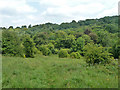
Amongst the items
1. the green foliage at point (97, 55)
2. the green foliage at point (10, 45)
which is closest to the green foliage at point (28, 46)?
the green foliage at point (10, 45)

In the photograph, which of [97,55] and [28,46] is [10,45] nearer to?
[28,46]

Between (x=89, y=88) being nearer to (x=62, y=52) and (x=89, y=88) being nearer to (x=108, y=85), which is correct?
Answer: (x=108, y=85)

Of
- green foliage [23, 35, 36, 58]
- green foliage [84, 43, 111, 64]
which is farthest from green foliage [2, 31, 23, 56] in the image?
green foliage [84, 43, 111, 64]

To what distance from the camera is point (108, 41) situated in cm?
4259

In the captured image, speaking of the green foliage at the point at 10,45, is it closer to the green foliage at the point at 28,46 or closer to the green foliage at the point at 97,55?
the green foliage at the point at 28,46

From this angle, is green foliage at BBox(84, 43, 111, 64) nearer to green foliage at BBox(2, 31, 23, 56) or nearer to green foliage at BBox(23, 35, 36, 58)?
green foliage at BBox(2, 31, 23, 56)

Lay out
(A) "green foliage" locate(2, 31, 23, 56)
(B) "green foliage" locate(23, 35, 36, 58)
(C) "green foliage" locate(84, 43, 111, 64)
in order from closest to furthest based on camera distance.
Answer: (C) "green foliage" locate(84, 43, 111, 64)
(A) "green foliage" locate(2, 31, 23, 56)
(B) "green foliage" locate(23, 35, 36, 58)

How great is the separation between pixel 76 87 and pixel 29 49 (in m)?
17.4

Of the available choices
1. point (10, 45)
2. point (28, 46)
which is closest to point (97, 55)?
point (10, 45)

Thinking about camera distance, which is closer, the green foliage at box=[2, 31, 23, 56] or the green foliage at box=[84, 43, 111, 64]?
the green foliage at box=[84, 43, 111, 64]

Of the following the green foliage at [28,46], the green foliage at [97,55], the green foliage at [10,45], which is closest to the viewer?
the green foliage at [97,55]

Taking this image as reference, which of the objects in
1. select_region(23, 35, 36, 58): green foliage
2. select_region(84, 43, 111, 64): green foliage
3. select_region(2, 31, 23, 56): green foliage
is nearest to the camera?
select_region(84, 43, 111, 64): green foliage

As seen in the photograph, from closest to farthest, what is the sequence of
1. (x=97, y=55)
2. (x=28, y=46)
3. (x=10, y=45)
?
(x=97, y=55) → (x=10, y=45) → (x=28, y=46)

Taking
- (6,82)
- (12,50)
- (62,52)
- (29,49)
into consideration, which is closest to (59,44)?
(62,52)
